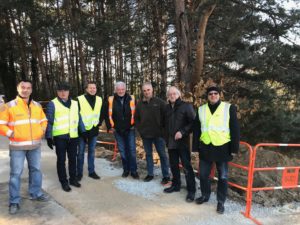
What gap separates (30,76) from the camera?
24562 mm

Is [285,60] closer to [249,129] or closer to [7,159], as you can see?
[249,129]

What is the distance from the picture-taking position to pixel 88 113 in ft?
18.7

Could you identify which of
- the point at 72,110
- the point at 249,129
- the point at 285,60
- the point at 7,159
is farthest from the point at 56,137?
the point at 249,129

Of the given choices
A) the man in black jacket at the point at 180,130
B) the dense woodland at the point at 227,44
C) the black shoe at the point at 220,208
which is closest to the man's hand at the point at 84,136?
the man in black jacket at the point at 180,130

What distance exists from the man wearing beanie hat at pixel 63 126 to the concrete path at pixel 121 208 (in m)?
0.48

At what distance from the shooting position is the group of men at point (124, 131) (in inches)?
178

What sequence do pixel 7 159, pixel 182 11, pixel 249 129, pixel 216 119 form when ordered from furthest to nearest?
1. pixel 249 129
2. pixel 182 11
3. pixel 7 159
4. pixel 216 119

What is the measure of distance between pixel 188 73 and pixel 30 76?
17.6 metres

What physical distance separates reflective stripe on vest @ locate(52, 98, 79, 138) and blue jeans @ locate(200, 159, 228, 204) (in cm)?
205

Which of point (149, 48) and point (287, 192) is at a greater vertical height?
point (149, 48)

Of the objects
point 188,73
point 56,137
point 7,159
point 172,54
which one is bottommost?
point 7,159

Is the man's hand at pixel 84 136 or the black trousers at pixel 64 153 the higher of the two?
the man's hand at pixel 84 136

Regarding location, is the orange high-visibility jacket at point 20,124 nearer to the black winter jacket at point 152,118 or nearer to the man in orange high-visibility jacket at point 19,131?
the man in orange high-visibility jacket at point 19,131

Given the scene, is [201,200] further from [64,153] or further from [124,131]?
[64,153]
